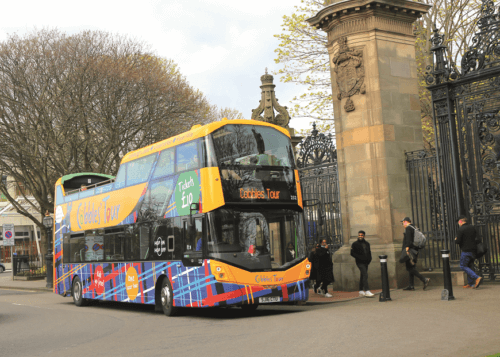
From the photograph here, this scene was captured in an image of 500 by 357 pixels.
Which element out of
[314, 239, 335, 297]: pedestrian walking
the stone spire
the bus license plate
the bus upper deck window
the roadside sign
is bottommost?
the bus license plate

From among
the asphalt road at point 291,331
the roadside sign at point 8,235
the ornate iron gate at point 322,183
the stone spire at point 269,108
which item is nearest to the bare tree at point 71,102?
the roadside sign at point 8,235

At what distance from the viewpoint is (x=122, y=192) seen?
16.5m

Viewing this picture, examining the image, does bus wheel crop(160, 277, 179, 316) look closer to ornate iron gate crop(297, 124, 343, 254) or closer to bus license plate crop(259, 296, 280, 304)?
bus license plate crop(259, 296, 280, 304)

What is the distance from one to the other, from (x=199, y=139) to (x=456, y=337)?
6.89 m

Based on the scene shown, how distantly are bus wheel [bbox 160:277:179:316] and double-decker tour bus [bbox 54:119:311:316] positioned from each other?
25 mm

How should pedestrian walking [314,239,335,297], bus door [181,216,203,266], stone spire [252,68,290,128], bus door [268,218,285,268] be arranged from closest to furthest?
bus door [181,216,203,266] → bus door [268,218,285,268] → pedestrian walking [314,239,335,297] → stone spire [252,68,290,128]

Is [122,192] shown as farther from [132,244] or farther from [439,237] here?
[439,237]

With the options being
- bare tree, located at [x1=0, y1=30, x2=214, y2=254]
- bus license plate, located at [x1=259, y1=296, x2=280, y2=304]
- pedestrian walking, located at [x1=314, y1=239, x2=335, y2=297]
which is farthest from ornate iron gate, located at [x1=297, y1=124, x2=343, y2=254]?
bare tree, located at [x1=0, y1=30, x2=214, y2=254]

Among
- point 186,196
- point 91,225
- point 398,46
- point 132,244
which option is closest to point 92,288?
point 91,225

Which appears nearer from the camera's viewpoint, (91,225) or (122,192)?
(122,192)

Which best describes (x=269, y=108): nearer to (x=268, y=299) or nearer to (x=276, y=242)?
(x=276, y=242)

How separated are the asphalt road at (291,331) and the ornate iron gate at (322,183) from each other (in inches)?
146

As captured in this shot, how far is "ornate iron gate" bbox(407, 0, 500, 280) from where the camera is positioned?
14.1 m

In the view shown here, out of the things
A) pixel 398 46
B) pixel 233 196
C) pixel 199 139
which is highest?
pixel 398 46
